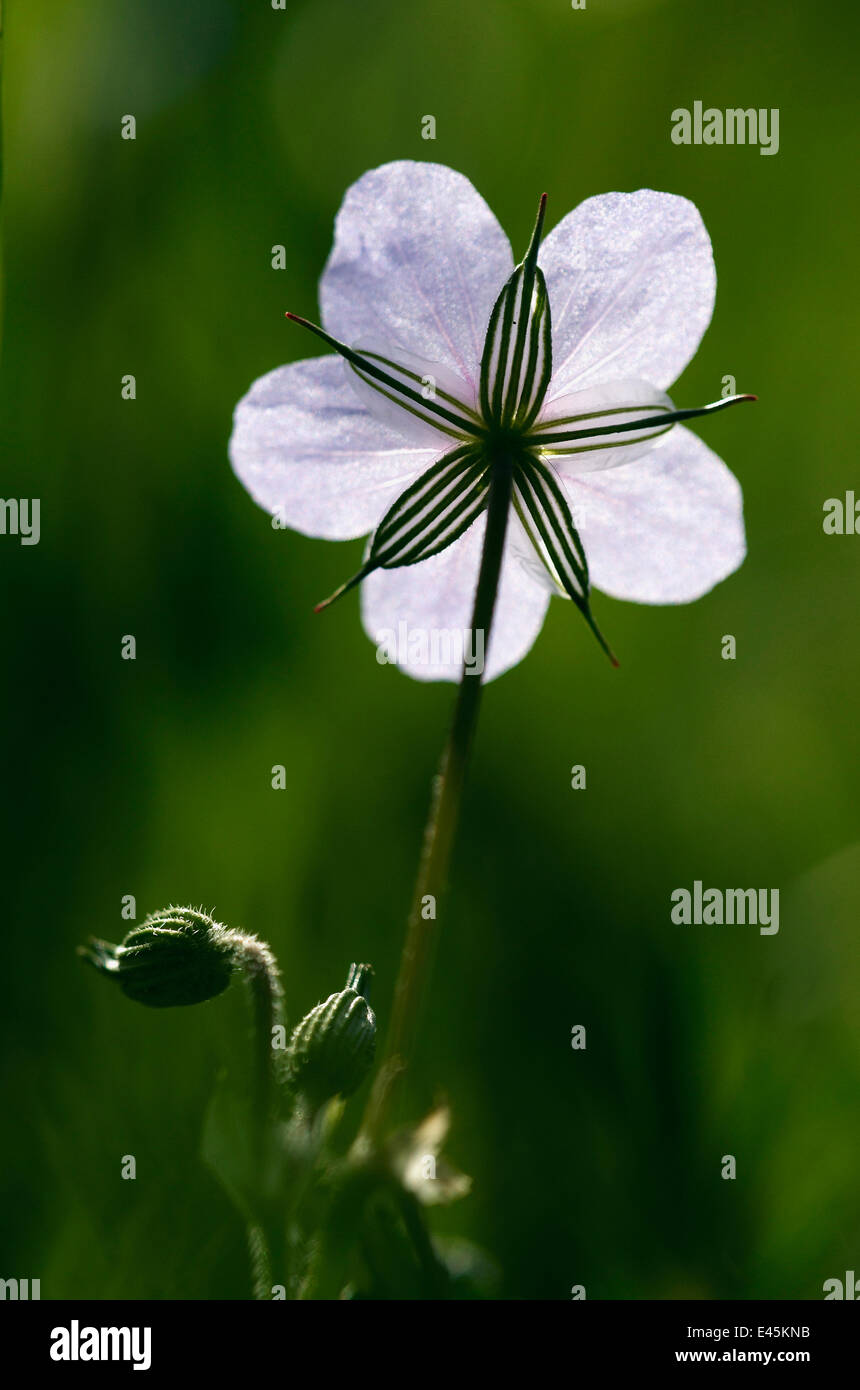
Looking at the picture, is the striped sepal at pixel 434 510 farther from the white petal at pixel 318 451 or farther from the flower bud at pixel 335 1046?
the flower bud at pixel 335 1046

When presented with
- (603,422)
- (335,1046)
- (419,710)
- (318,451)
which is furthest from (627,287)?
(419,710)

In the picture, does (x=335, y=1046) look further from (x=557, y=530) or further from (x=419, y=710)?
(x=419, y=710)

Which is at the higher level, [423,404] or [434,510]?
[423,404]

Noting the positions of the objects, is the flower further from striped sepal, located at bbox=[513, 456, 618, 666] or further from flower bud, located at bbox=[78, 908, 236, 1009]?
flower bud, located at bbox=[78, 908, 236, 1009]

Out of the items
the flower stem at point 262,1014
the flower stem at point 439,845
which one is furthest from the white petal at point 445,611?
the flower stem at point 262,1014

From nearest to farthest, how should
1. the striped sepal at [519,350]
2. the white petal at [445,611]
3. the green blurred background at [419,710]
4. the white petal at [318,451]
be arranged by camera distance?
1. the striped sepal at [519,350]
2. the white petal at [318,451]
3. the white petal at [445,611]
4. the green blurred background at [419,710]

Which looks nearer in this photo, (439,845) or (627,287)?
(439,845)

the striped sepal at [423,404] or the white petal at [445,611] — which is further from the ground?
the striped sepal at [423,404]

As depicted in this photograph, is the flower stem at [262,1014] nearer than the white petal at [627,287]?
Yes
